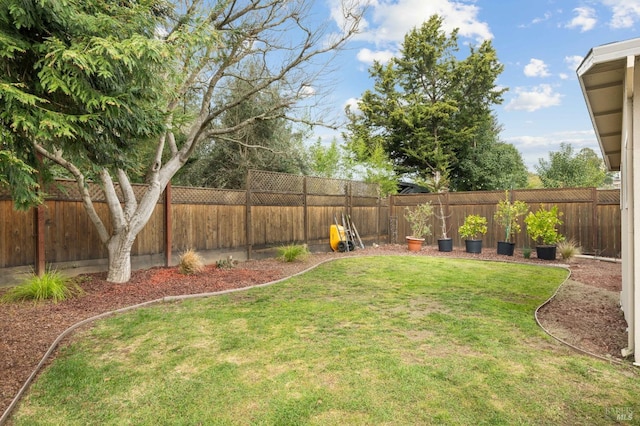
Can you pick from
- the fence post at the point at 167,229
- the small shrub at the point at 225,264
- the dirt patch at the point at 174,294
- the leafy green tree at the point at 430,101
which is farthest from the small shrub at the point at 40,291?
the leafy green tree at the point at 430,101

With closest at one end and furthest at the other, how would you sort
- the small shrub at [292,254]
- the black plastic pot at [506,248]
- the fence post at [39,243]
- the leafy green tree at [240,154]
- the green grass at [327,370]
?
the green grass at [327,370] → the fence post at [39,243] → the small shrub at [292,254] → the black plastic pot at [506,248] → the leafy green tree at [240,154]

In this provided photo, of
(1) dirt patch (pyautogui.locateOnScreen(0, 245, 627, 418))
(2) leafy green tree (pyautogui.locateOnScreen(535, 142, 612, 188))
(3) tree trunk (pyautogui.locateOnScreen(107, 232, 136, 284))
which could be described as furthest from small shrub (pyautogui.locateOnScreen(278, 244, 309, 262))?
(2) leafy green tree (pyautogui.locateOnScreen(535, 142, 612, 188))

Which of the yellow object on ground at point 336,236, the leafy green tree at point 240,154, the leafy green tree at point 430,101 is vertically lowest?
the yellow object on ground at point 336,236

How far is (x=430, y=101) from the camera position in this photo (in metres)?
19.5

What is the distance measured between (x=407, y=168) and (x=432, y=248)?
990cm

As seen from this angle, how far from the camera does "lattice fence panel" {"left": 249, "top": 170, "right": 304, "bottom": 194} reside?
26.2 feet

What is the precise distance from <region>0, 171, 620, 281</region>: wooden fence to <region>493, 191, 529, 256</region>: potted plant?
431 millimetres

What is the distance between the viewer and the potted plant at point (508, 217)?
29.4 feet

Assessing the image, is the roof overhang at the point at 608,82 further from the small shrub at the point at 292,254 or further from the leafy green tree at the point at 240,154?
the leafy green tree at the point at 240,154

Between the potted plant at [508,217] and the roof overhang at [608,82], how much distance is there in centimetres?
465

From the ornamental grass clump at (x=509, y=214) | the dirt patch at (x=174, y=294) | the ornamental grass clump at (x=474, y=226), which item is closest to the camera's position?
the dirt patch at (x=174, y=294)

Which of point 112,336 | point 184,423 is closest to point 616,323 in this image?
point 184,423

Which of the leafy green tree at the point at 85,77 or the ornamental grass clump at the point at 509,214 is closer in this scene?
the leafy green tree at the point at 85,77

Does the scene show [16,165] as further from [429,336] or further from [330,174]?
[330,174]
